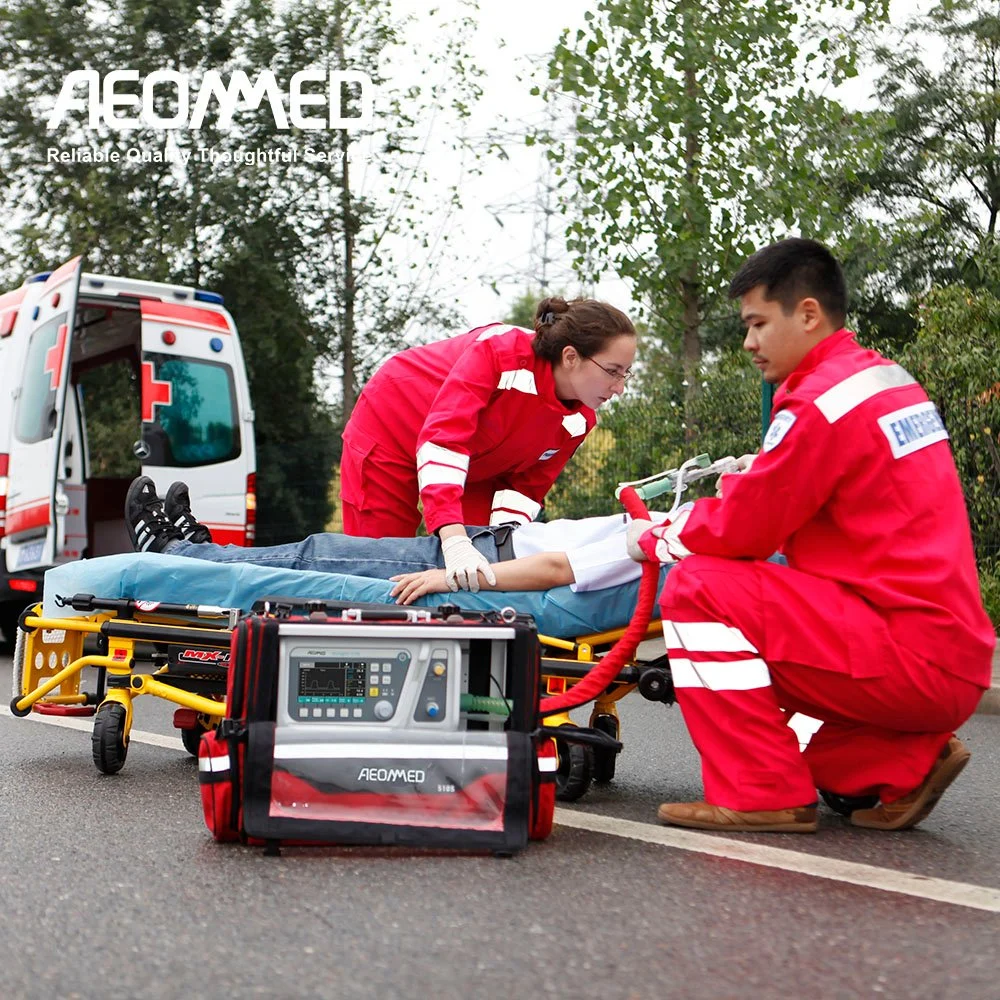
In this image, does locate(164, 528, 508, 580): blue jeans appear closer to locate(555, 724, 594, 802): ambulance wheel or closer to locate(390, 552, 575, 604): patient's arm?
locate(390, 552, 575, 604): patient's arm

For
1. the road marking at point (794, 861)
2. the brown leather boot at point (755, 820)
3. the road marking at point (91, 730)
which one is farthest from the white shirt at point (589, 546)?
the road marking at point (91, 730)

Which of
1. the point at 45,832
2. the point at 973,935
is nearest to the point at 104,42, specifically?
the point at 45,832

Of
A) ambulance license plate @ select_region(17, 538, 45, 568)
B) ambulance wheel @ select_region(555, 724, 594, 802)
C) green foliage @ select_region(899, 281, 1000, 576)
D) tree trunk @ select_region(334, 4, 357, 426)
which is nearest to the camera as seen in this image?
ambulance wheel @ select_region(555, 724, 594, 802)

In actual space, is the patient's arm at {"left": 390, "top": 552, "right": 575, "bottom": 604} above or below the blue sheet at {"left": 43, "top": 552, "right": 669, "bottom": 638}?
above

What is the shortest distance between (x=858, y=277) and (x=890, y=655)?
58.5ft

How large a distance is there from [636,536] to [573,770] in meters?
0.71

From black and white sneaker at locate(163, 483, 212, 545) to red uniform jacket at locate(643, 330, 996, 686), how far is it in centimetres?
225

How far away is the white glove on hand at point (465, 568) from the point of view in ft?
14.2

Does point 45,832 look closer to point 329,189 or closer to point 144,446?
point 144,446

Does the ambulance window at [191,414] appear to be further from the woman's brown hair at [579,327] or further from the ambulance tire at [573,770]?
the ambulance tire at [573,770]

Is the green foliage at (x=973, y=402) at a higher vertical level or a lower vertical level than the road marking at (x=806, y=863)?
higher

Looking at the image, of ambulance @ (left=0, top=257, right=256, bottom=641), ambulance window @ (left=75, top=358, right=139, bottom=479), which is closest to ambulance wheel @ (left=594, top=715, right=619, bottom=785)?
ambulance @ (left=0, top=257, right=256, bottom=641)

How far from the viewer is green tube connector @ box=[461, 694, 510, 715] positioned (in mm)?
3688

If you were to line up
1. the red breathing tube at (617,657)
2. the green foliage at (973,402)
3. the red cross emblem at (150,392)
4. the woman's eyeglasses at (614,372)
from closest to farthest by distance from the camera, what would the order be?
1. the red breathing tube at (617,657)
2. the woman's eyeglasses at (614,372)
3. the green foliage at (973,402)
4. the red cross emblem at (150,392)
